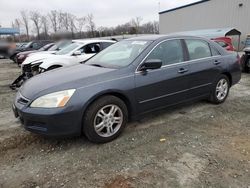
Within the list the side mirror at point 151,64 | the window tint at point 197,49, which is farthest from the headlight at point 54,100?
the window tint at point 197,49

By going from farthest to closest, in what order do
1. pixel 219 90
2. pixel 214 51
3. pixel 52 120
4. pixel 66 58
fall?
pixel 66 58, pixel 219 90, pixel 214 51, pixel 52 120

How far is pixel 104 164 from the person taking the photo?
3043mm

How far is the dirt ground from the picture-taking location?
107 inches

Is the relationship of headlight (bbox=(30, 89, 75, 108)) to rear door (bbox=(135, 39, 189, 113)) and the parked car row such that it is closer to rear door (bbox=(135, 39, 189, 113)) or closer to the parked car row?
the parked car row

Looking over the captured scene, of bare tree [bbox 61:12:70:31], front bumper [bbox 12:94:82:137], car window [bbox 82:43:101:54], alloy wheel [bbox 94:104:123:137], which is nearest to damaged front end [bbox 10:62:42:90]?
car window [bbox 82:43:101:54]

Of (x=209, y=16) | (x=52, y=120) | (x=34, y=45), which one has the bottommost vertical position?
(x=52, y=120)

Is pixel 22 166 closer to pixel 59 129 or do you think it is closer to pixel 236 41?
pixel 59 129

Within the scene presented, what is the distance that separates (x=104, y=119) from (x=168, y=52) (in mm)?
1681

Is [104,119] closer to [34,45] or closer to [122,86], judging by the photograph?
[122,86]

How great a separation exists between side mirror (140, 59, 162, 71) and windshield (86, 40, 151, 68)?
22 centimetres

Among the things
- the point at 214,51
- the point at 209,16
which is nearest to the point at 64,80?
the point at 214,51

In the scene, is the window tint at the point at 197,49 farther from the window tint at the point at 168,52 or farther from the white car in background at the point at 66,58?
the white car in background at the point at 66,58

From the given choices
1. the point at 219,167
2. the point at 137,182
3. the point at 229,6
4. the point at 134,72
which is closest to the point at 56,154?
the point at 137,182

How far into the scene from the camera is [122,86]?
141 inches
